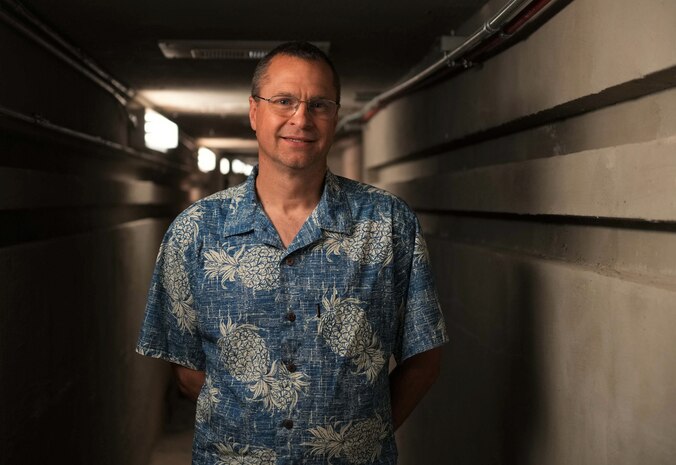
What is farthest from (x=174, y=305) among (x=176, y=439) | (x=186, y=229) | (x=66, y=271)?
(x=176, y=439)

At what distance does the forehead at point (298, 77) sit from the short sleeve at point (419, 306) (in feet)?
1.37

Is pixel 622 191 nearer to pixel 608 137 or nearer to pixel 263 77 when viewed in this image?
pixel 608 137

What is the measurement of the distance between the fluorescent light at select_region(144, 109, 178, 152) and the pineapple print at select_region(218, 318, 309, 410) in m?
4.22

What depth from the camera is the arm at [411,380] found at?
2.02 meters

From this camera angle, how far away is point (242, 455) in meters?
1.80

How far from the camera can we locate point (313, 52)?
1.91m

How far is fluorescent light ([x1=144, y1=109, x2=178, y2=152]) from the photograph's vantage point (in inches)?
228

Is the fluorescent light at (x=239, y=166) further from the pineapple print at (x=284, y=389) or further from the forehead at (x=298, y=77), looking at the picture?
the pineapple print at (x=284, y=389)

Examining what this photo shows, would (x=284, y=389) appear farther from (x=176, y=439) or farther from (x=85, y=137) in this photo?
(x=176, y=439)

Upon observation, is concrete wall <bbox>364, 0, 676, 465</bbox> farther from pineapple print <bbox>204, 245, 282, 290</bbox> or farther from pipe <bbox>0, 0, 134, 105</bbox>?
pipe <bbox>0, 0, 134, 105</bbox>

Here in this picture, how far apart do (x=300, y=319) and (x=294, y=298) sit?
0.17 ft

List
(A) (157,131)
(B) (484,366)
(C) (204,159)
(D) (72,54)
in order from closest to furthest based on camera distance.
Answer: (B) (484,366) → (D) (72,54) → (A) (157,131) → (C) (204,159)

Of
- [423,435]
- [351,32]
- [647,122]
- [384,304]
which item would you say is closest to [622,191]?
[647,122]

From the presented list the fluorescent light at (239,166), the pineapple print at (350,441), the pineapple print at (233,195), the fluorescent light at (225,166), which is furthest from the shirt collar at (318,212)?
the fluorescent light at (239,166)
